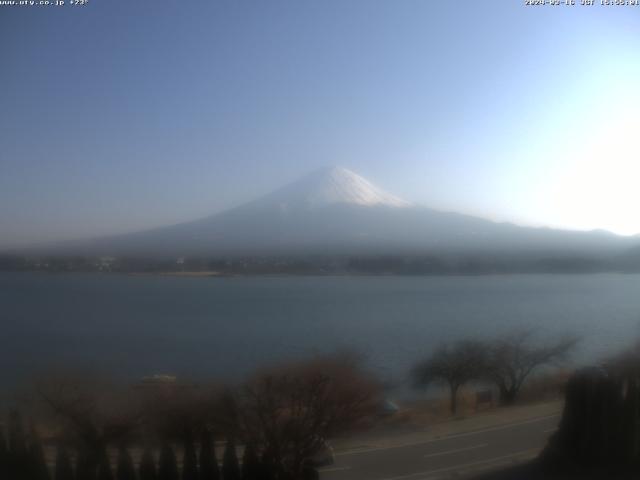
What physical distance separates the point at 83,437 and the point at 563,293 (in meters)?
3.83

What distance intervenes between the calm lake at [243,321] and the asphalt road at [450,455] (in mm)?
519

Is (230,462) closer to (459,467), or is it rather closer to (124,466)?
(124,466)

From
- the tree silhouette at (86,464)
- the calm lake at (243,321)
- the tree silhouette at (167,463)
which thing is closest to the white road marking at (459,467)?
the calm lake at (243,321)

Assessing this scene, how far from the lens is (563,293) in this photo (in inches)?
168

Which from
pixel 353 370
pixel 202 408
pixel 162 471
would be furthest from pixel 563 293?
Result: pixel 162 471

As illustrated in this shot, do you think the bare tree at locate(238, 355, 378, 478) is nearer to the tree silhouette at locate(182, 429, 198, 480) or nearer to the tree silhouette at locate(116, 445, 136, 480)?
the tree silhouette at locate(182, 429, 198, 480)

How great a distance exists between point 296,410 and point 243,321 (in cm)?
75

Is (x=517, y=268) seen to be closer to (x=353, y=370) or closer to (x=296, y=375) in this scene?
(x=353, y=370)

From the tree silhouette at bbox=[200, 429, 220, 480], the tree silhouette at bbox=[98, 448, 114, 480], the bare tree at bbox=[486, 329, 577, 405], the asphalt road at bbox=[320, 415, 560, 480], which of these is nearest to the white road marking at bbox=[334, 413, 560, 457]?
the asphalt road at bbox=[320, 415, 560, 480]

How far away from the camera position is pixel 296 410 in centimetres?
312

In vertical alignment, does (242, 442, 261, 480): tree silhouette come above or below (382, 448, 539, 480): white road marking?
above

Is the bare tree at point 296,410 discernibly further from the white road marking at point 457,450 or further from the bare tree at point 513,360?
the bare tree at point 513,360

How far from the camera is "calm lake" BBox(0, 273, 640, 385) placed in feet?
10.8

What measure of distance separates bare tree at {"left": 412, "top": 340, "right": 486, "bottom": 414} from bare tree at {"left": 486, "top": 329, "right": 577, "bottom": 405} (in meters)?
0.11
